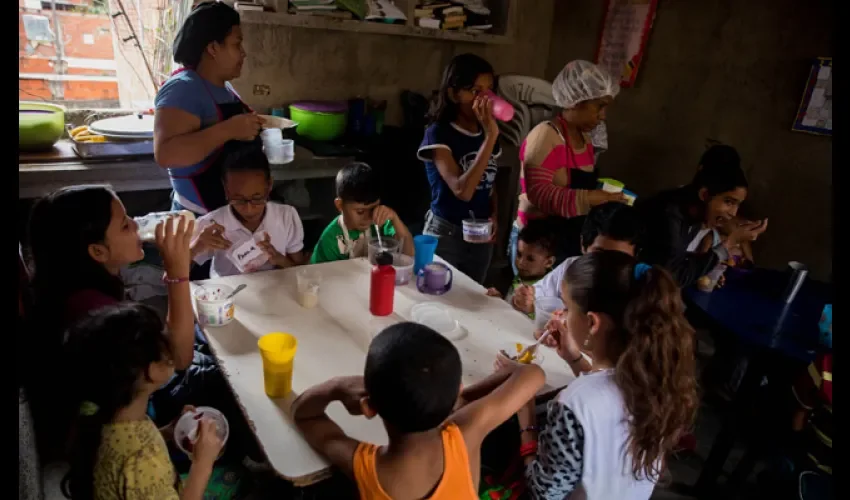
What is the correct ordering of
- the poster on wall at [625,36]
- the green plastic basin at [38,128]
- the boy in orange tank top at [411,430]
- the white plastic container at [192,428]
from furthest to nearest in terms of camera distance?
the poster on wall at [625,36]
the green plastic basin at [38,128]
the white plastic container at [192,428]
the boy in orange tank top at [411,430]

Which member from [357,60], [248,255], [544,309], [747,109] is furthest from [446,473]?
[357,60]

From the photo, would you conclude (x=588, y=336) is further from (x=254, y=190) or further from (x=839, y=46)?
(x=254, y=190)

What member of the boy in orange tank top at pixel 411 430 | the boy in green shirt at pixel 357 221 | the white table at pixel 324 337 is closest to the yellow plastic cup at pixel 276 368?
the white table at pixel 324 337

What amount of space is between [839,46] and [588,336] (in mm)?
821

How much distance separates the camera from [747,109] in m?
3.28

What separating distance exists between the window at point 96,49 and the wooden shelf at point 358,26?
54 cm

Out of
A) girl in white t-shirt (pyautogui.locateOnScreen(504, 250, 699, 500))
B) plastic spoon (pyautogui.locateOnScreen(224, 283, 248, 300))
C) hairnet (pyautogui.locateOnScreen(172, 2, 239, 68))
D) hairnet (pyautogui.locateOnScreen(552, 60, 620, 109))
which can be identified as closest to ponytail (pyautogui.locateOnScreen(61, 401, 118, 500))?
plastic spoon (pyautogui.locateOnScreen(224, 283, 248, 300))

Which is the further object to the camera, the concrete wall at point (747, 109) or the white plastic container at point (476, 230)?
the concrete wall at point (747, 109)

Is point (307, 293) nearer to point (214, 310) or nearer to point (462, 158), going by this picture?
point (214, 310)

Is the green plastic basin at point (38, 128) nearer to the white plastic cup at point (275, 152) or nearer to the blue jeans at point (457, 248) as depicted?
the white plastic cup at point (275, 152)

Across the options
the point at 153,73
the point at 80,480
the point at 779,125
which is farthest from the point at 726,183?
the point at 153,73

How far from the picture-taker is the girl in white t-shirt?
4.17 ft

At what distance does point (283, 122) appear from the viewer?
3000 millimetres

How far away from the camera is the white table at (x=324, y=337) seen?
129cm
